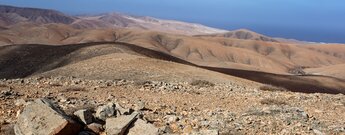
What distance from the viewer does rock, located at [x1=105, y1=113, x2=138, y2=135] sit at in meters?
8.46

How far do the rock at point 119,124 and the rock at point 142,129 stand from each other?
113 mm

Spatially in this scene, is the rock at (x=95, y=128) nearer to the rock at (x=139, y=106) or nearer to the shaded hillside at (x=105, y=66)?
the rock at (x=139, y=106)

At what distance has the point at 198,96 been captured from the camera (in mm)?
14305

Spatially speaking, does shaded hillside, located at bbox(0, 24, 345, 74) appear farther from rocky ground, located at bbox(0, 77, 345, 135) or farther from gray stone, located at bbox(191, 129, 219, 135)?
gray stone, located at bbox(191, 129, 219, 135)

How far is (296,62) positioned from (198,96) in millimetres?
126324

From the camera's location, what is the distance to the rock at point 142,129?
8445mm

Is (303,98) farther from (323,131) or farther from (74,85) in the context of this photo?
(74,85)

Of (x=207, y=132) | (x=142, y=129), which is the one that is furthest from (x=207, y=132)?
(x=142, y=129)

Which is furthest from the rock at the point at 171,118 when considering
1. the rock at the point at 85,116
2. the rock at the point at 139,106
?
the rock at the point at 85,116

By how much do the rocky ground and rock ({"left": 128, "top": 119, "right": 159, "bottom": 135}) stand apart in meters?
0.03

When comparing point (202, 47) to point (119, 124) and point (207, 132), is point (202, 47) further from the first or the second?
point (119, 124)

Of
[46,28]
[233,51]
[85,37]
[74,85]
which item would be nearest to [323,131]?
[74,85]

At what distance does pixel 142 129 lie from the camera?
28.0ft

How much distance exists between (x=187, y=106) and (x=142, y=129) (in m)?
3.83
